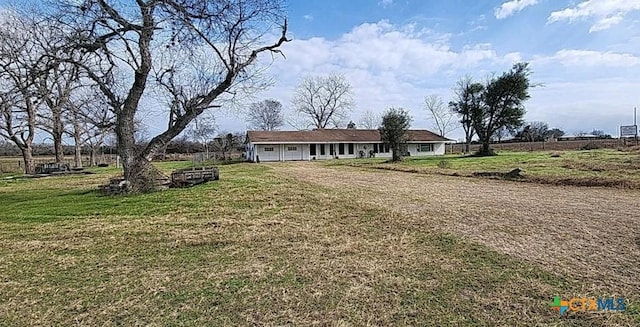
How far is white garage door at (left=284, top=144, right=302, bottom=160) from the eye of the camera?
35.9 m

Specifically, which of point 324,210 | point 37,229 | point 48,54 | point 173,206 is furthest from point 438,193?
point 48,54

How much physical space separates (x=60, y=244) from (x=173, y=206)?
2773mm

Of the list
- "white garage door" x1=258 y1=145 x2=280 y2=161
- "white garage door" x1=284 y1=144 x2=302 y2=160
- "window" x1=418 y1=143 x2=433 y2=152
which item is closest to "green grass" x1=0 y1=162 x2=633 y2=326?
"white garage door" x1=258 y1=145 x2=280 y2=161

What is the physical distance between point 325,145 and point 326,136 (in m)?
1.23

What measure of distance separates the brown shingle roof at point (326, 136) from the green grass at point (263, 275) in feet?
94.8

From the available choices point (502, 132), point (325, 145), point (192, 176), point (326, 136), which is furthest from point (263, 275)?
point (502, 132)

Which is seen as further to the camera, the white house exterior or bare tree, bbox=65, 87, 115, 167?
the white house exterior

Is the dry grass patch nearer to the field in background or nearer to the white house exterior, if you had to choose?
the white house exterior

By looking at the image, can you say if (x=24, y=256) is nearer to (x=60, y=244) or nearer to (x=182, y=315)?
(x=60, y=244)

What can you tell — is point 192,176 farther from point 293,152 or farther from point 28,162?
point 293,152

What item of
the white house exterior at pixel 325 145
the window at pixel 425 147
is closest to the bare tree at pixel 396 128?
the white house exterior at pixel 325 145

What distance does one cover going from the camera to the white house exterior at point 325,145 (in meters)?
34.9

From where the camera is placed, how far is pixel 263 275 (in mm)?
3646

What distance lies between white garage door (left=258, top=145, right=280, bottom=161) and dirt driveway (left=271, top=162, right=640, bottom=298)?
84.1ft
